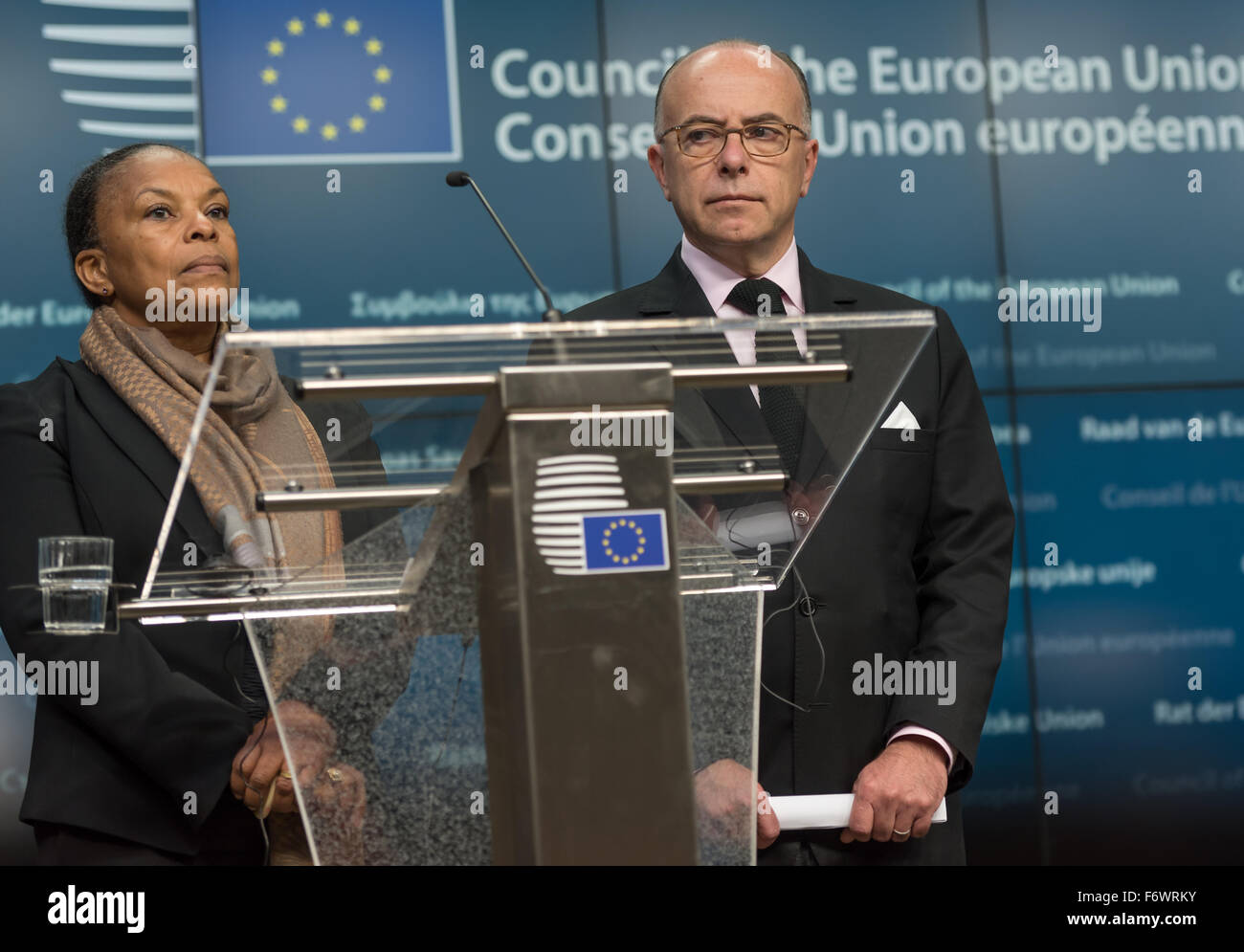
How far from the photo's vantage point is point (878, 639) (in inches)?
84.5

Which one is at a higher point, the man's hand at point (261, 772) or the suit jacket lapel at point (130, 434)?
the suit jacket lapel at point (130, 434)

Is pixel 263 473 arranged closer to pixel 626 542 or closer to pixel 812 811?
pixel 626 542

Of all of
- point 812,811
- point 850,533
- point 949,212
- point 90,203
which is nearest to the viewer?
point 812,811

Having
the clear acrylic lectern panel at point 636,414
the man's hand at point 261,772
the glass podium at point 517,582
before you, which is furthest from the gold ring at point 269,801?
the clear acrylic lectern panel at point 636,414

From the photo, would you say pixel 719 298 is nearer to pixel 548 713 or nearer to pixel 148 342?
pixel 148 342

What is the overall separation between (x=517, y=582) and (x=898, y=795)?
2.71 ft

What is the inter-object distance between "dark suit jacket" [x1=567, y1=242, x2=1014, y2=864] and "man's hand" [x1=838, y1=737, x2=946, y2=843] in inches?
1.8

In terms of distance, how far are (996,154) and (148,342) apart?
2613 millimetres

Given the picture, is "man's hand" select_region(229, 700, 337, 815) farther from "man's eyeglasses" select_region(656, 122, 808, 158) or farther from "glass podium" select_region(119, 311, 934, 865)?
"man's eyeglasses" select_region(656, 122, 808, 158)

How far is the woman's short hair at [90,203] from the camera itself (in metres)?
2.51

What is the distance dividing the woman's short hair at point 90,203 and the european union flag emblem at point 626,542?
1.50m

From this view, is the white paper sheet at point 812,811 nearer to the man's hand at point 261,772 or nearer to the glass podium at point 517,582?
the glass podium at point 517,582

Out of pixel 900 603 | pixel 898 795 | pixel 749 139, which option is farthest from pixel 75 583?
pixel 749 139

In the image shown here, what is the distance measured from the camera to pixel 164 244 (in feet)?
7.95
